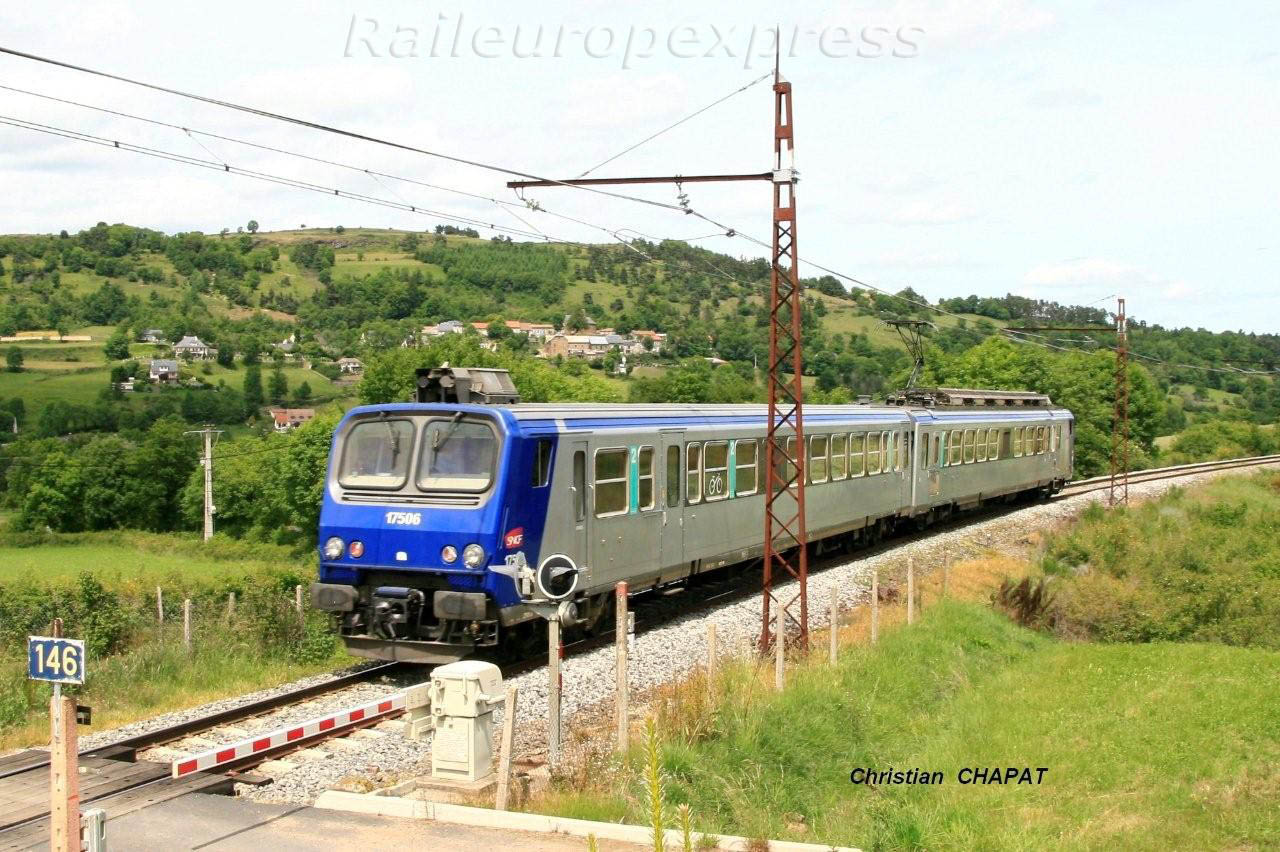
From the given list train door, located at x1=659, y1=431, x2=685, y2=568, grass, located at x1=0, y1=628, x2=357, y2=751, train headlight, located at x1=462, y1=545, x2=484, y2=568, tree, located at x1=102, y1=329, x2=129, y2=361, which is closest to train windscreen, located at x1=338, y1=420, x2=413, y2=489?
train headlight, located at x1=462, y1=545, x2=484, y2=568

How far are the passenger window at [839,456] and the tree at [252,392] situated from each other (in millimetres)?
93260

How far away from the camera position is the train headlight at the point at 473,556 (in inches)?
506

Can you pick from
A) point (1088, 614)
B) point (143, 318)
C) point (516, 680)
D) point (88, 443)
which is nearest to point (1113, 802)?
point (516, 680)

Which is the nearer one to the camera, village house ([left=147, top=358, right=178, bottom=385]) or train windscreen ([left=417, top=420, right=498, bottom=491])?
train windscreen ([left=417, top=420, right=498, bottom=491])

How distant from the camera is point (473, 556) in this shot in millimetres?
12891

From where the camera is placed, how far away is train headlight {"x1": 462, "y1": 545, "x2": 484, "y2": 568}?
1286 centimetres

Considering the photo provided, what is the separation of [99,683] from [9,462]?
83131 millimetres

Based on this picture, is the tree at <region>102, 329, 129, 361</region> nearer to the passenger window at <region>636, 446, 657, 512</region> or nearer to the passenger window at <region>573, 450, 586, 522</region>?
the passenger window at <region>636, 446, 657, 512</region>

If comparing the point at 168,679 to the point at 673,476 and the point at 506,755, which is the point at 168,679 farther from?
the point at 673,476

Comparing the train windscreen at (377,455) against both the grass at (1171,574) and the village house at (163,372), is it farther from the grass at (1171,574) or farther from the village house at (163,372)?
the village house at (163,372)

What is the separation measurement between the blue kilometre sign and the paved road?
1697 mm

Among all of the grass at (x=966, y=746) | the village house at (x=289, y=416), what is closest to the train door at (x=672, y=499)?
the grass at (x=966, y=746)

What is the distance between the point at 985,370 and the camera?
86.9m

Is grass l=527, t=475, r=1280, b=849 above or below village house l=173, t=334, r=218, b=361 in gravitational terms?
below
